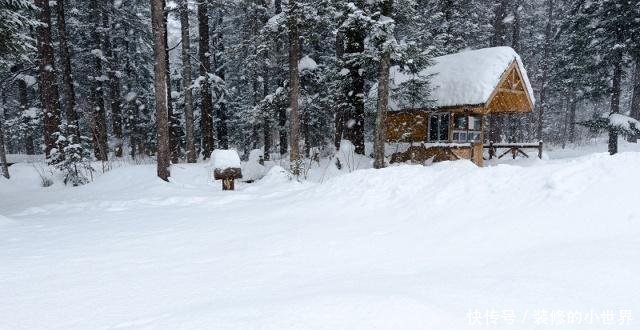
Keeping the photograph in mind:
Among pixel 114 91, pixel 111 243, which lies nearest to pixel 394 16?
pixel 111 243

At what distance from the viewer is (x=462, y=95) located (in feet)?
58.1

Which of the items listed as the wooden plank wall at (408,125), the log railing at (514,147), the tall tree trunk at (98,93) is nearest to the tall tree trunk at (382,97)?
the wooden plank wall at (408,125)

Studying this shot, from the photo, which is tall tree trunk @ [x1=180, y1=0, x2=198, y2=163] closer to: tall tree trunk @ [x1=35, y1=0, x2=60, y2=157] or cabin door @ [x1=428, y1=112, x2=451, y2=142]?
tall tree trunk @ [x1=35, y1=0, x2=60, y2=157]

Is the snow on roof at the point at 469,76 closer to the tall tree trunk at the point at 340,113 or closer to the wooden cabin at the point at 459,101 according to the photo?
the wooden cabin at the point at 459,101

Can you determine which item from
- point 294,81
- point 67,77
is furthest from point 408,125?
point 67,77

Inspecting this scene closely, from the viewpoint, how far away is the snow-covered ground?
2.68m

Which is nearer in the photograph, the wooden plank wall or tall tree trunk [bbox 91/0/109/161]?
the wooden plank wall

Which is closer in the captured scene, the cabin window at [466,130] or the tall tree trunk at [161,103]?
the tall tree trunk at [161,103]

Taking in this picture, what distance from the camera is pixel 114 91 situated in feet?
72.7

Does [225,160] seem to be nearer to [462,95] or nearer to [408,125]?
[462,95]

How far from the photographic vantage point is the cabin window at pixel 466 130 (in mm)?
20183

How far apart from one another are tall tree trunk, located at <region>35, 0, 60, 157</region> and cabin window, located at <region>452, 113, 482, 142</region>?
17.1m

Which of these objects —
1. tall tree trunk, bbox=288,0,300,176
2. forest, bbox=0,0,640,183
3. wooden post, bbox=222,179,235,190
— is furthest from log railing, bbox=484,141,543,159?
wooden post, bbox=222,179,235,190

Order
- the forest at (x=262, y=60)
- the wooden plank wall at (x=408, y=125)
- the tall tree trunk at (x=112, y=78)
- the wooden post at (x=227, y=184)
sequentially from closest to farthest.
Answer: the wooden post at (x=227, y=184) < the forest at (x=262, y=60) < the wooden plank wall at (x=408, y=125) < the tall tree trunk at (x=112, y=78)
